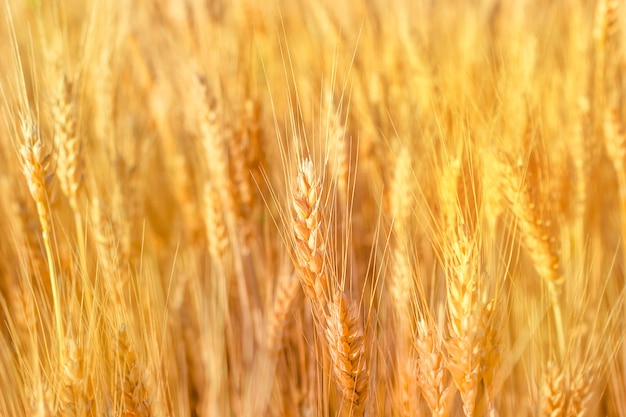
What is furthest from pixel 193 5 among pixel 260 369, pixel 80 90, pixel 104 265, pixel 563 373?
pixel 563 373

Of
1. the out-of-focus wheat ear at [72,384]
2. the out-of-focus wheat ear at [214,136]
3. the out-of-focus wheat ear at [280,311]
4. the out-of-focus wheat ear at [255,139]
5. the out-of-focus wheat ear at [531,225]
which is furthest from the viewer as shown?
the out-of-focus wheat ear at [255,139]

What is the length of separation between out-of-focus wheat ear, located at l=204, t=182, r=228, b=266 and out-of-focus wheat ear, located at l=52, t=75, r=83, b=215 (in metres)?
0.40

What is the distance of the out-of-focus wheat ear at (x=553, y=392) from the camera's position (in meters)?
1.18

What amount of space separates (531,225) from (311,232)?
0.57 meters

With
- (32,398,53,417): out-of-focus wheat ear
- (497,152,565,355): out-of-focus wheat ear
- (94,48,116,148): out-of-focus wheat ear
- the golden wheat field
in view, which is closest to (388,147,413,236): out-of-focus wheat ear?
the golden wheat field

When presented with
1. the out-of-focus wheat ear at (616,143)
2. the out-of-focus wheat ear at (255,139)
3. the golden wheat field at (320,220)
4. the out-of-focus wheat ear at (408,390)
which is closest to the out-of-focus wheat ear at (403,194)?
the golden wheat field at (320,220)

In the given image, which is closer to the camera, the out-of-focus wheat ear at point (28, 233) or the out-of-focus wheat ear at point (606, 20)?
the out-of-focus wheat ear at point (28, 233)

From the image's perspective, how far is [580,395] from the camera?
1219 millimetres

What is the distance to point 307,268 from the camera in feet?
3.56

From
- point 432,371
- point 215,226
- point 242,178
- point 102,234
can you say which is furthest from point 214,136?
point 432,371

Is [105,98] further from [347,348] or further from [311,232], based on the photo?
[347,348]

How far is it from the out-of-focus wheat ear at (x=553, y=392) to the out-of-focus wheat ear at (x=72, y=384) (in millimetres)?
906

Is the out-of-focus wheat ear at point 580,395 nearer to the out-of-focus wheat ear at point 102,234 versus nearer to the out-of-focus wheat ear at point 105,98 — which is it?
the out-of-focus wheat ear at point 102,234

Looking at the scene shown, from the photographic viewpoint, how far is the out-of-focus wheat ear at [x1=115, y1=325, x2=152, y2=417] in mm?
1093
